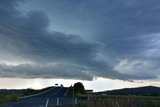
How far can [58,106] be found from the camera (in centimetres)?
7819

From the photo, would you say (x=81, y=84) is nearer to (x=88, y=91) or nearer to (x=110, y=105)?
(x=88, y=91)

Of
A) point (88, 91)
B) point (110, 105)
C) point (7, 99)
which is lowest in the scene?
point (110, 105)

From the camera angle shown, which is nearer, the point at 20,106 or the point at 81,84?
the point at 20,106

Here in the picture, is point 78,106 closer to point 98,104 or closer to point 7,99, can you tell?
point 98,104

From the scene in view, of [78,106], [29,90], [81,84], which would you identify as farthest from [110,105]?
[29,90]

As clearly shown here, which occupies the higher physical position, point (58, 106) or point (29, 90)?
point (29, 90)

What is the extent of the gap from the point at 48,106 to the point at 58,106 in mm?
2329

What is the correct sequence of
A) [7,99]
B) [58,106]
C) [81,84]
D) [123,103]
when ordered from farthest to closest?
[81,84] → [7,99] → [58,106] → [123,103]

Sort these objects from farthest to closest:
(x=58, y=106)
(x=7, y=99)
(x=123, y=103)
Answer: (x=7, y=99) < (x=58, y=106) < (x=123, y=103)

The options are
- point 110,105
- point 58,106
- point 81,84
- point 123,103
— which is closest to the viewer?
point 110,105

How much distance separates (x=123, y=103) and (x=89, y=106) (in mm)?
5906

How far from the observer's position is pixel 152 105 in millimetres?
80250

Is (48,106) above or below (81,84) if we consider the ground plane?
below

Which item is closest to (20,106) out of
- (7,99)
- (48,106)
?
(48,106)
